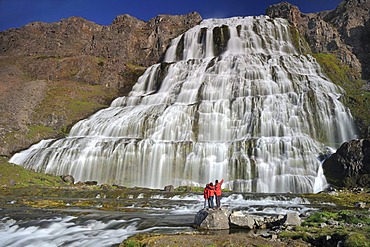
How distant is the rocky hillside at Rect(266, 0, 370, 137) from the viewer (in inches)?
2554

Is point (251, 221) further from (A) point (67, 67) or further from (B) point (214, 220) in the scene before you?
(A) point (67, 67)

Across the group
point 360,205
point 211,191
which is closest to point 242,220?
point 211,191

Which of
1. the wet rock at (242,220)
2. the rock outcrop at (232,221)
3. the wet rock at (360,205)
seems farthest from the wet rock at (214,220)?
the wet rock at (360,205)

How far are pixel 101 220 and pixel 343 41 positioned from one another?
7514cm

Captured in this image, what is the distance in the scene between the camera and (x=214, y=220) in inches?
615

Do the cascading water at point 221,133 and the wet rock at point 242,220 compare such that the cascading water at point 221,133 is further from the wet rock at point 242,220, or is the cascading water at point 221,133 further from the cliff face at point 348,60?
the wet rock at point 242,220

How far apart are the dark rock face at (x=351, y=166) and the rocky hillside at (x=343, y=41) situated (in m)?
21.5

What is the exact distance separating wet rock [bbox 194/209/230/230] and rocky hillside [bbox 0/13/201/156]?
1539 inches

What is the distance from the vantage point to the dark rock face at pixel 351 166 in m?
33.5

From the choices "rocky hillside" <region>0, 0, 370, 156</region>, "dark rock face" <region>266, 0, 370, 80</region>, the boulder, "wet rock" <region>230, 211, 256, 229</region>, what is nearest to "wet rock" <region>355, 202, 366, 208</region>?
the boulder

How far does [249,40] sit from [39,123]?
44.0 meters

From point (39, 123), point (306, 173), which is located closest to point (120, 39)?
point (39, 123)

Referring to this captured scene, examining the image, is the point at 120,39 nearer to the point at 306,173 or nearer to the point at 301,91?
the point at 301,91

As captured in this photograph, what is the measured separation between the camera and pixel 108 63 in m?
79.6
